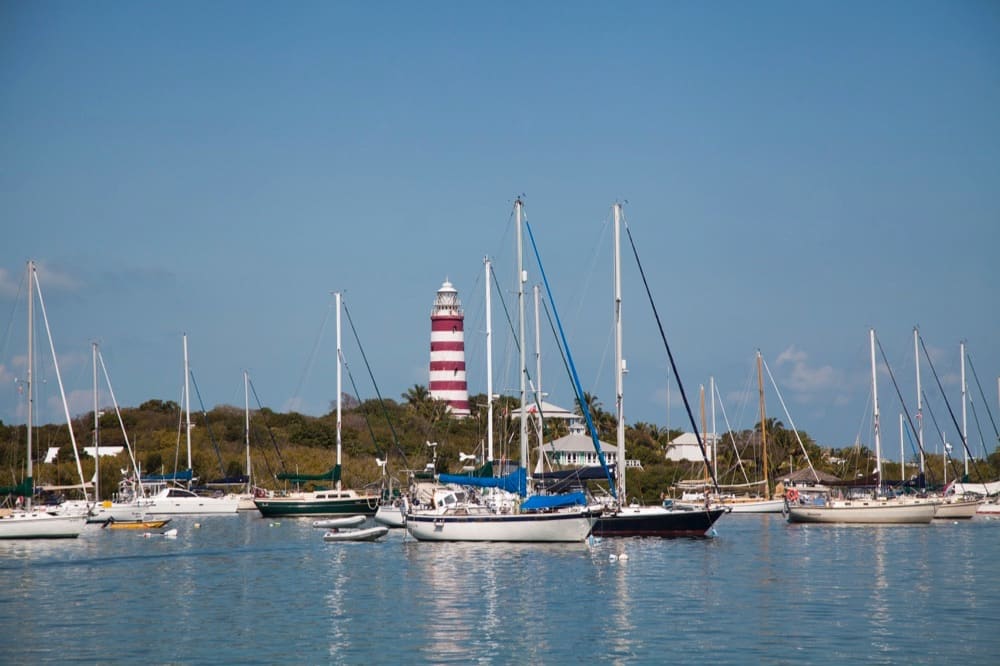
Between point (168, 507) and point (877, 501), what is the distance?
139 ft

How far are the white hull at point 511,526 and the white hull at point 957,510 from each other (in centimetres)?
2873

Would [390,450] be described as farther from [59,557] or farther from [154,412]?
[59,557]

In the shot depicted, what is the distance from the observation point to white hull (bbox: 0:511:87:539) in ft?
182

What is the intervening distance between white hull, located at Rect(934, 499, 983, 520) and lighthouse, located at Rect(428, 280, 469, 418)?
53221mm

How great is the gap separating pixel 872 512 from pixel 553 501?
2419 centimetres

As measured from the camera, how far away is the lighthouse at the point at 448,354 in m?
118

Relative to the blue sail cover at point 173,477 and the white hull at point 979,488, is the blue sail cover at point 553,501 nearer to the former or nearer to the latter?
the white hull at point 979,488

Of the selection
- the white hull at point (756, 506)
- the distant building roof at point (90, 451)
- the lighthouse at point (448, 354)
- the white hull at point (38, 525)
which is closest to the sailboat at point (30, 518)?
the white hull at point (38, 525)

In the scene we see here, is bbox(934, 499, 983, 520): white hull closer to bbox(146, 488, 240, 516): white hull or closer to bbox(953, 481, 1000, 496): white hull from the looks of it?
bbox(953, 481, 1000, 496): white hull

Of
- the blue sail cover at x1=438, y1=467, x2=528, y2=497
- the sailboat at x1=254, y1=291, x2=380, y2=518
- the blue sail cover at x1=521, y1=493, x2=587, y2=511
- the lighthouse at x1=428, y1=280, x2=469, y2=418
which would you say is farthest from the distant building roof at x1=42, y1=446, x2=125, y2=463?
the blue sail cover at x1=521, y1=493, x2=587, y2=511

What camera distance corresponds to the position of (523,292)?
52.8 metres

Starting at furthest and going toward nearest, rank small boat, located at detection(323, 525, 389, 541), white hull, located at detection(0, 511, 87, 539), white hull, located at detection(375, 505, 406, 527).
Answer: white hull, located at detection(375, 505, 406, 527)
small boat, located at detection(323, 525, 389, 541)
white hull, located at detection(0, 511, 87, 539)

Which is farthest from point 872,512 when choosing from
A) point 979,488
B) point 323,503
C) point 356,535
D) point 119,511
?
point 119,511

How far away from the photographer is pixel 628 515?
5228 cm
